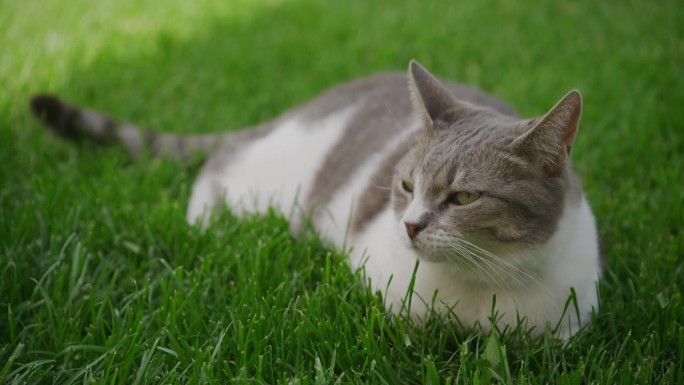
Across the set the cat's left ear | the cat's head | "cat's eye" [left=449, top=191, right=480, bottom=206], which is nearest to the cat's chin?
the cat's head

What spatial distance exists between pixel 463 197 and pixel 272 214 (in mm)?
1093

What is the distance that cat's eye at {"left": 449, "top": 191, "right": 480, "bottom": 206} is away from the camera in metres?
2.12

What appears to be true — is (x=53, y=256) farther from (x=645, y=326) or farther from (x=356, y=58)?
(x=356, y=58)

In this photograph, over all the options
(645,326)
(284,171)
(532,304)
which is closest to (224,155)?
(284,171)

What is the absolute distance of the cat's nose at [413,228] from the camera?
2.12 m

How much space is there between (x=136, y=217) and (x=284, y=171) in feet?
2.41

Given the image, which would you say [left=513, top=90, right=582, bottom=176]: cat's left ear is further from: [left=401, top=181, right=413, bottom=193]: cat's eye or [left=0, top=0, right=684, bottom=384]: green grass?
[left=0, top=0, right=684, bottom=384]: green grass

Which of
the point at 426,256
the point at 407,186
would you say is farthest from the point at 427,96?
the point at 426,256

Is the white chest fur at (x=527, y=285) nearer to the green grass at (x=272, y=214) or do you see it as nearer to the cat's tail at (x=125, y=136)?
the green grass at (x=272, y=214)

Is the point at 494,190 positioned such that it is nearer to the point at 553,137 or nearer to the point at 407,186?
the point at 553,137

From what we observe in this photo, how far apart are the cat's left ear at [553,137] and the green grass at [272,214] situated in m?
0.58

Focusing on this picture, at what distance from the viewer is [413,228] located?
2.12 meters

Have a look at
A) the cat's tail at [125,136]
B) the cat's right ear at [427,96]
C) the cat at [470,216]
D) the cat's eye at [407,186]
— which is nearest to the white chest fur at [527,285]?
the cat at [470,216]

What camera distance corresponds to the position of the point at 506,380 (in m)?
2.01
